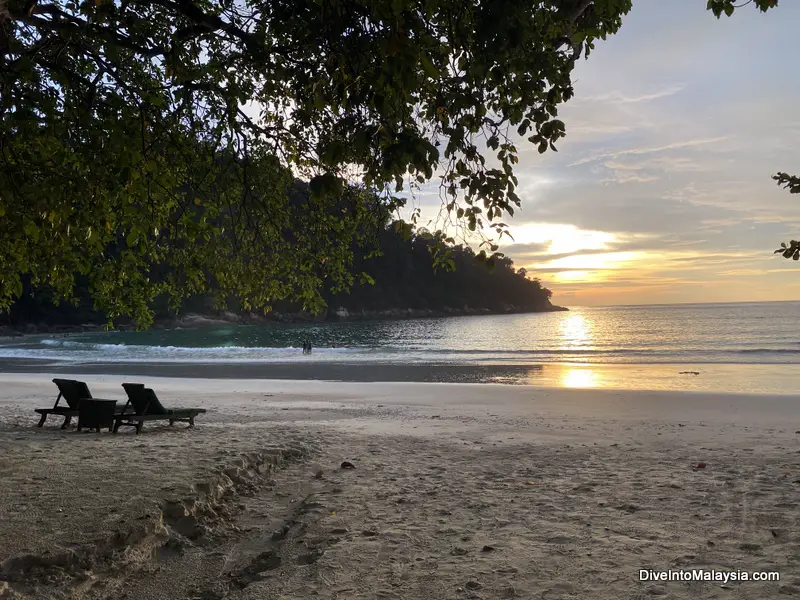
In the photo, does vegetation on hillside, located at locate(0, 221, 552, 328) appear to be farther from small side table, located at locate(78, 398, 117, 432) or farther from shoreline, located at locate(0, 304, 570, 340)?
small side table, located at locate(78, 398, 117, 432)

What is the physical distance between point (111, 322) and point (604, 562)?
6.10 metres

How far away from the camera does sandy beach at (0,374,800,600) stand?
4414 mm

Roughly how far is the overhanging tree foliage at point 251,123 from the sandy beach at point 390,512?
2242 millimetres

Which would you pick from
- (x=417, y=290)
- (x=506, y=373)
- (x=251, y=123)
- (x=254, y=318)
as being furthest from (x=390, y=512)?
(x=417, y=290)

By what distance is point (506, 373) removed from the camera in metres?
29.2

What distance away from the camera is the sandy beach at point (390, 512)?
441 cm

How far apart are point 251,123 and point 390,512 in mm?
4260

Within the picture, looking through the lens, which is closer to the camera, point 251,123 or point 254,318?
point 251,123

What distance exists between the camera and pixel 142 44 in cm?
512

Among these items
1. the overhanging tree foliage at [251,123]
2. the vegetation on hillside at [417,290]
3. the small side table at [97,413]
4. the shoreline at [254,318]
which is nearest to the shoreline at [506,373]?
the small side table at [97,413]

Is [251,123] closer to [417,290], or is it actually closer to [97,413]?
[97,413]

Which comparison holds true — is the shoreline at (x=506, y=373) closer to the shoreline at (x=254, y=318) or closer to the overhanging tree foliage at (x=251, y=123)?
the overhanging tree foliage at (x=251, y=123)

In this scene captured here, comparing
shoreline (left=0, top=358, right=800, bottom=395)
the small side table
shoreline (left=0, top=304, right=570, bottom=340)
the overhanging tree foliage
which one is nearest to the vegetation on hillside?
shoreline (left=0, top=304, right=570, bottom=340)

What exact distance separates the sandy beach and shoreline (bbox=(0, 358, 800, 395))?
1256 centimetres
